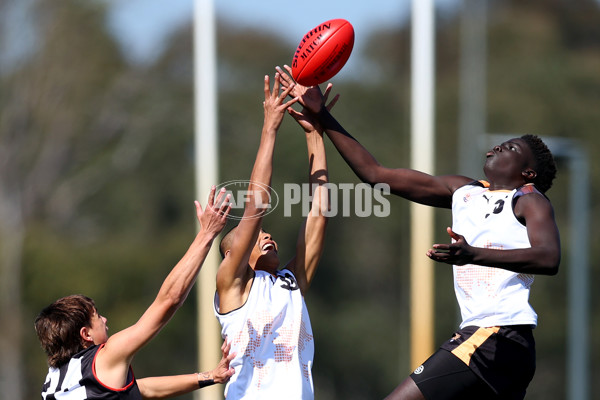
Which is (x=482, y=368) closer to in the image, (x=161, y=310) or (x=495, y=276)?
(x=495, y=276)

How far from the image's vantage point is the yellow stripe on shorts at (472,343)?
14.6 feet

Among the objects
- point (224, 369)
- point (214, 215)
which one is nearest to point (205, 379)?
point (224, 369)

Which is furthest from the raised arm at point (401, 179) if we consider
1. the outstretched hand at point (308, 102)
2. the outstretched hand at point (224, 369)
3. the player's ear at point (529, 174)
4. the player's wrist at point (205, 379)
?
the player's wrist at point (205, 379)

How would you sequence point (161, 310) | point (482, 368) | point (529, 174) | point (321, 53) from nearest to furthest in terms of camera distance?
point (161, 310) → point (482, 368) → point (529, 174) → point (321, 53)

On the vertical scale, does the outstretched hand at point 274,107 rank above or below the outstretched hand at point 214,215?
above

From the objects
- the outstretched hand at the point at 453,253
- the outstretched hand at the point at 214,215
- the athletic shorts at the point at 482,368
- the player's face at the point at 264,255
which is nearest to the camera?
the outstretched hand at the point at 453,253

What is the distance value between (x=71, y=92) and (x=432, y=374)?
2122cm

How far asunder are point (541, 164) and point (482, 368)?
110 cm

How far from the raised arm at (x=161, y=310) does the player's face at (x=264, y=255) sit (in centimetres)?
62

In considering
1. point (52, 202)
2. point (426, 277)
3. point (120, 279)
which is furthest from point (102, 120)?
point (426, 277)

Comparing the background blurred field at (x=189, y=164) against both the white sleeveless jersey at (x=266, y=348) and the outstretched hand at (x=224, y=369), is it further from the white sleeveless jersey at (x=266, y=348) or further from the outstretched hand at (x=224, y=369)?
the outstretched hand at (x=224, y=369)

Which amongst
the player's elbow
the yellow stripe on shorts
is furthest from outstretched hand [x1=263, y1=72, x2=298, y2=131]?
the yellow stripe on shorts

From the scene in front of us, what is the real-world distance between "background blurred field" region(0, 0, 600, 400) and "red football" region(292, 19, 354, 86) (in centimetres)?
1697

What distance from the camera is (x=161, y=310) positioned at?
423cm
